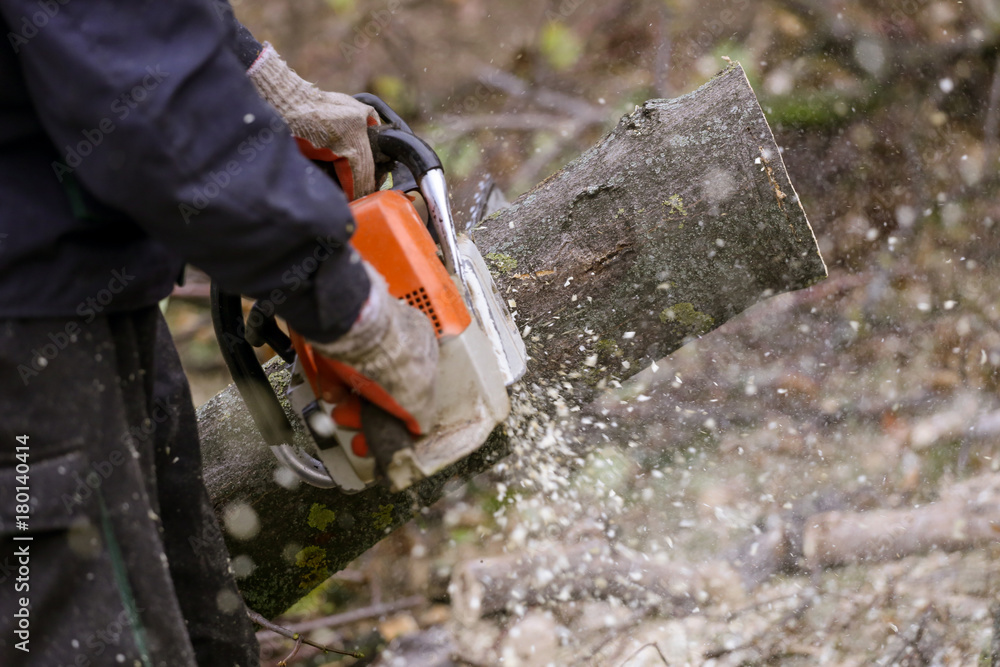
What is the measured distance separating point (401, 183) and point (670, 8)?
245cm

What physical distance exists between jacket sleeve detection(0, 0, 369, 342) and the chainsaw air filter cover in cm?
30

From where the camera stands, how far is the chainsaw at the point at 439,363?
4.18 ft

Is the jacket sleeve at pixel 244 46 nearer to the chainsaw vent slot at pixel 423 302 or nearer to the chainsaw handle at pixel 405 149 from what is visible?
the chainsaw handle at pixel 405 149

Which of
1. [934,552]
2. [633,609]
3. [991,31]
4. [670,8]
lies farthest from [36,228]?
[991,31]

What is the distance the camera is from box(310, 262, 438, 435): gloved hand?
1.13m

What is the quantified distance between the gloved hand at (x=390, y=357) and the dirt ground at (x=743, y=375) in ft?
2.00

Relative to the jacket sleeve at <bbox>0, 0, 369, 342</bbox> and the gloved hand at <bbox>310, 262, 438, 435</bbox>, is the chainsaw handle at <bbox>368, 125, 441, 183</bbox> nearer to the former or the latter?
the gloved hand at <bbox>310, 262, 438, 435</bbox>

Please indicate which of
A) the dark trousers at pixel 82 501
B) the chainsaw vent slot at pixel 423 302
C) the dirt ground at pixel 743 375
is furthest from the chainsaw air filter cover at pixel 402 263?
the dirt ground at pixel 743 375

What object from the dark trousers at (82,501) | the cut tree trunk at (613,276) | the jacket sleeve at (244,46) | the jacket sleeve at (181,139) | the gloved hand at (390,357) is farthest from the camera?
the cut tree trunk at (613,276)

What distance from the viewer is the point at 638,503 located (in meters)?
2.29

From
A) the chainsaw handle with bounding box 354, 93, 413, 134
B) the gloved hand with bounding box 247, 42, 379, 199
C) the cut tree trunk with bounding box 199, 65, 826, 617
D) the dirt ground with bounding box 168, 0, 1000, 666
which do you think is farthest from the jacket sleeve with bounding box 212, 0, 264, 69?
the dirt ground with bounding box 168, 0, 1000, 666

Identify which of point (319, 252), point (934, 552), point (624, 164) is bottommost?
point (934, 552)

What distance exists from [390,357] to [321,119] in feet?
1.80

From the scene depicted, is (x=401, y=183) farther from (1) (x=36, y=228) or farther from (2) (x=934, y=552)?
(2) (x=934, y=552)
